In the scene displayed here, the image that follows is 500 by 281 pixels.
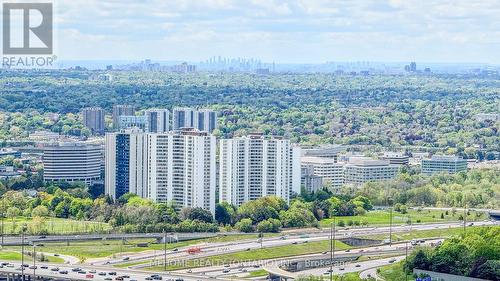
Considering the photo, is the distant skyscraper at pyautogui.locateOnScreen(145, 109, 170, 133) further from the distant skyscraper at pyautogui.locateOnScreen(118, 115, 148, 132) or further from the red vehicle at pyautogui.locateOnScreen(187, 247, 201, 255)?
the red vehicle at pyautogui.locateOnScreen(187, 247, 201, 255)

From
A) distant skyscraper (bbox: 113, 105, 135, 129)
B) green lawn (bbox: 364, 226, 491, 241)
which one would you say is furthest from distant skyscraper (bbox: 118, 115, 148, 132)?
green lawn (bbox: 364, 226, 491, 241)

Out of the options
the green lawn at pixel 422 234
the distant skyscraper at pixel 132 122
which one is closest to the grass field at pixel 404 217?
the green lawn at pixel 422 234

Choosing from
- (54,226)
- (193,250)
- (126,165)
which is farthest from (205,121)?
(193,250)

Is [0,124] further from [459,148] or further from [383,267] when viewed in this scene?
[383,267]

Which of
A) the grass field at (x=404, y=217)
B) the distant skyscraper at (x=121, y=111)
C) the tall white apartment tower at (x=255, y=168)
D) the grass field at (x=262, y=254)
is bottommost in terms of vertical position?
the grass field at (x=404, y=217)

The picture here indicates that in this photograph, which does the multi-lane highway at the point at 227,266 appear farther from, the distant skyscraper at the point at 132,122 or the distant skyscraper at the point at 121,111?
the distant skyscraper at the point at 121,111

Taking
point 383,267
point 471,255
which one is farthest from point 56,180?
point 471,255
